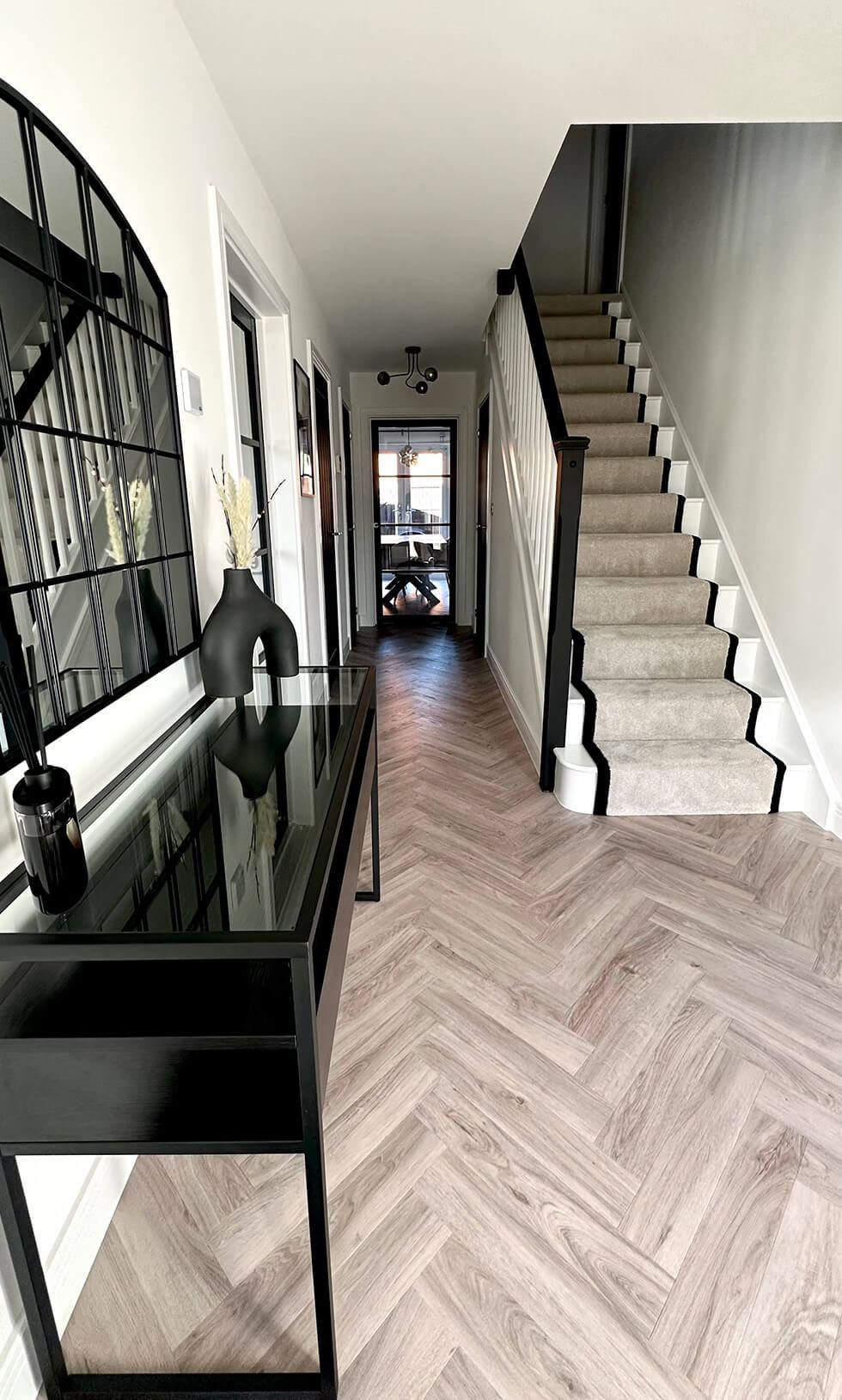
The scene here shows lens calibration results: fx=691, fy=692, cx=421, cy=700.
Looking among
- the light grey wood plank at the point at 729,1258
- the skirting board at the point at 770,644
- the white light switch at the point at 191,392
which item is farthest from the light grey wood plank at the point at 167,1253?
the skirting board at the point at 770,644

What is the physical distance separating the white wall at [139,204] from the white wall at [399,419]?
444cm

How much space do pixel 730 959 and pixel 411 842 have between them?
3.79 feet

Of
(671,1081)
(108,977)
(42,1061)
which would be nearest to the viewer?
(42,1061)

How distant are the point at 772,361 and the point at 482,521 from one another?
301 centimetres

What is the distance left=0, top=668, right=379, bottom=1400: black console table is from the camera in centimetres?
85

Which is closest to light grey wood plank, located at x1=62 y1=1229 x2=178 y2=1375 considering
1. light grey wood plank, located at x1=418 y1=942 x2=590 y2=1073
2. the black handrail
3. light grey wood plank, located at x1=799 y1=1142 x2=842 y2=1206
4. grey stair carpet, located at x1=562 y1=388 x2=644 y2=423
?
light grey wood plank, located at x1=418 y1=942 x2=590 y2=1073

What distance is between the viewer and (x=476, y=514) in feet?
21.6

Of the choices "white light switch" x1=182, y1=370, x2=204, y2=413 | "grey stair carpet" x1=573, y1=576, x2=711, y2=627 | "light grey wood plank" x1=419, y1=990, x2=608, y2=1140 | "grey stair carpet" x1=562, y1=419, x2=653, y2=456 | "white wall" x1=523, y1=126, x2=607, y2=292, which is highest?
"white wall" x1=523, y1=126, x2=607, y2=292

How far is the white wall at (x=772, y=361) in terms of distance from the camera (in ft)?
8.89

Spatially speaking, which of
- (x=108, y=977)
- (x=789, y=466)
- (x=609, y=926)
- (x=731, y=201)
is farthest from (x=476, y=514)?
(x=108, y=977)

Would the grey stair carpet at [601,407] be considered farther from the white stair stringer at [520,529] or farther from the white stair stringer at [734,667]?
the white stair stringer at [520,529]

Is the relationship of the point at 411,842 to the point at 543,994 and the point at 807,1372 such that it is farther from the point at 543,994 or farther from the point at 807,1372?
the point at 807,1372

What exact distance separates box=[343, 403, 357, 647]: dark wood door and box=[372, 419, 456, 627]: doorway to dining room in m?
0.39

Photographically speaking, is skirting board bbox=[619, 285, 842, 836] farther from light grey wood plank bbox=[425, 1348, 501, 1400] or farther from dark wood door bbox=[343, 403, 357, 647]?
dark wood door bbox=[343, 403, 357, 647]
